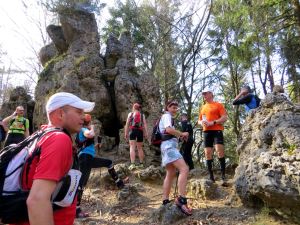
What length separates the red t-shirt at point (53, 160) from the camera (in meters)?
1.88

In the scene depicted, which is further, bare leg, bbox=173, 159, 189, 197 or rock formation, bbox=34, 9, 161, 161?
rock formation, bbox=34, 9, 161, 161

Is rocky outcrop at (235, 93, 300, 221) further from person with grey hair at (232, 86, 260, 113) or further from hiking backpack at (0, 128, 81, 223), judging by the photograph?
hiking backpack at (0, 128, 81, 223)

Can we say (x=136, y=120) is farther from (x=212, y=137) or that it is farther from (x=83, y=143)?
(x=83, y=143)

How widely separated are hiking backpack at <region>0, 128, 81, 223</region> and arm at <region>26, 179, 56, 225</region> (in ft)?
0.47

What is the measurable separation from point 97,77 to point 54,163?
36.9 feet

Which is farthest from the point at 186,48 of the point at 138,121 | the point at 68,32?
the point at 138,121

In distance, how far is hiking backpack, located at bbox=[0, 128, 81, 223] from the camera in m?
1.95

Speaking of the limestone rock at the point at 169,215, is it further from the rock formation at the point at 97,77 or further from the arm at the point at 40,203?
the rock formation at the point at 97,77

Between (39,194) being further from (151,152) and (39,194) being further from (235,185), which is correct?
(151,152)

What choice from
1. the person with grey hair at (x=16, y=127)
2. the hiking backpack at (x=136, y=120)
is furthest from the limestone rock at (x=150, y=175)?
the person with grey hair at (x=16, y=127)

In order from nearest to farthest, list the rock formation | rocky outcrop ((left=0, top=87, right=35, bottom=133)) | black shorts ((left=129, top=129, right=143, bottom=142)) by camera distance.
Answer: black shorts ((left=129, top=129, right=143, bottom=142))
the rock formation
rocky outcrop ((left=0, top=87, right=35, bottom=133))

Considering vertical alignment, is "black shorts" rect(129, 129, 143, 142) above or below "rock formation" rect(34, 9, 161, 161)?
below

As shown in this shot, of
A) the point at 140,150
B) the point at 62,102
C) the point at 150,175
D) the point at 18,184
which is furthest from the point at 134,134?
the point at 18,184

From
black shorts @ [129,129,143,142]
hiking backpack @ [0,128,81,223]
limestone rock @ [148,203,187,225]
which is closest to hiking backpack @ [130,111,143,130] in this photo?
black shorts @ [129,129,143,142]
